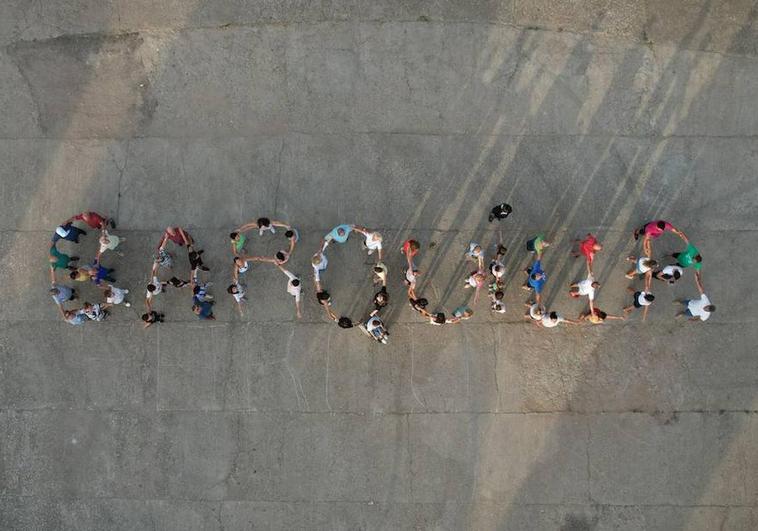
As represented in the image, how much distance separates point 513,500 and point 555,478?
839 millimetres

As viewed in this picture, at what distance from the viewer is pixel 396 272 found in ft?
27.7

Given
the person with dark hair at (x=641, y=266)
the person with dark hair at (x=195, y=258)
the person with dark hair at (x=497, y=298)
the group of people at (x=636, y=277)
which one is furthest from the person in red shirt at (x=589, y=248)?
the person with dark hair at (x=195, y=258)

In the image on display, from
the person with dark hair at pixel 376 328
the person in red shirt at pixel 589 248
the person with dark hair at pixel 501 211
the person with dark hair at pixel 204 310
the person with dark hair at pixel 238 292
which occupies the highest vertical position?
the person with dark hair at pixel 501 211

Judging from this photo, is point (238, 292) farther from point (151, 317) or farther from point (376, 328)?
point (376, 328)

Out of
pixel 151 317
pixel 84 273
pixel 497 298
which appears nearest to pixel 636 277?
pixel 497 298

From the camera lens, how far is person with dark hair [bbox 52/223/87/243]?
7743 millimetres

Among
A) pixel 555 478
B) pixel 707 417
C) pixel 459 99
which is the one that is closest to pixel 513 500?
pixel 555 478

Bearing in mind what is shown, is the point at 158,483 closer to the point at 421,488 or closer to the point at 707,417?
the point at 421,488

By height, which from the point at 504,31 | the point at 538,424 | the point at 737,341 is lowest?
the point at 538,424

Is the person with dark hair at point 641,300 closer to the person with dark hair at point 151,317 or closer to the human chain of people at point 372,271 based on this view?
the human chain of people at point 372,271

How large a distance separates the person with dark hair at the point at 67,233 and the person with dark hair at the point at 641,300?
9507 mm

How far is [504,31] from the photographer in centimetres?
857

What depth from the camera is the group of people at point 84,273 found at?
7.86 meters

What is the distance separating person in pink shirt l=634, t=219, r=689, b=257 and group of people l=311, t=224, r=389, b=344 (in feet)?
14.3
